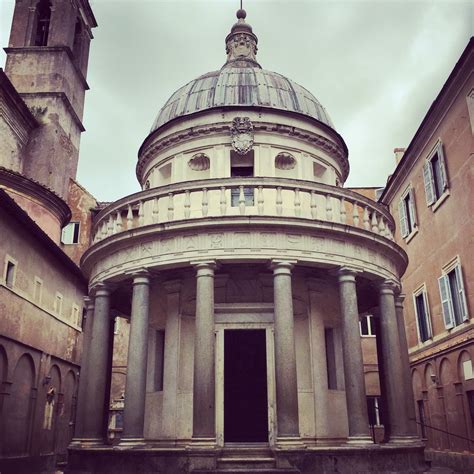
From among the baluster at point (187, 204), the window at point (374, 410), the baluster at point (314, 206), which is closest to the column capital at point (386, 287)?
the baluster at point (314, 206)

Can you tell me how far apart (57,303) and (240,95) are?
12459 mm

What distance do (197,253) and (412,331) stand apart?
648 inches

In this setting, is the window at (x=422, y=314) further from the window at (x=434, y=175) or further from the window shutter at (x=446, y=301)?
the window at (x=434, y=175)

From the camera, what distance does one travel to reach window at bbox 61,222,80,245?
113ft

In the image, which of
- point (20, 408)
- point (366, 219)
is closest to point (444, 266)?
point (366, 219)

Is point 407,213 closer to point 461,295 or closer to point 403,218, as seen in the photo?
point 403,218

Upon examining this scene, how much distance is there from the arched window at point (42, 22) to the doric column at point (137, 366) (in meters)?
31.4

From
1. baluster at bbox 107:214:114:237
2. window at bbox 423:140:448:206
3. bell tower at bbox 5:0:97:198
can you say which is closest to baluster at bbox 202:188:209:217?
baluster at bbox 107:214:114:237

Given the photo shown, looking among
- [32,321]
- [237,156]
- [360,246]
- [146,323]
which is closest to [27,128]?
[32,321]

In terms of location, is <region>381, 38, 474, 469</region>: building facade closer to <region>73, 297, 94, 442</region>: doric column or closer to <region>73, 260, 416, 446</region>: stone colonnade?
<region>73, 260, 416, 446</region>: stone colonnade

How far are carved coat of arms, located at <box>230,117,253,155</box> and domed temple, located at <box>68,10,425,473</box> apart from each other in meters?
0.04

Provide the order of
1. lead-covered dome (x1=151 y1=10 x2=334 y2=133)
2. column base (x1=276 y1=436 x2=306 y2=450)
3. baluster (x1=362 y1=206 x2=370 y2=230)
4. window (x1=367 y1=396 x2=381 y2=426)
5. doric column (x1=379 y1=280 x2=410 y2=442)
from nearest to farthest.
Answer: column base (x1=276 y1=436 x2=306 y2=450), doric column (x1=379 y1=280 x2=410 y2=442), baluster (x1=362 y1=206 x2=370 y2=230), lead-covered dome (x1=151 y1=10 x2=334 y2=133), window (x1=367 y1=396 x2=381 y2=426)

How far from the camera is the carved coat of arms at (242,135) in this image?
2009 centimetres

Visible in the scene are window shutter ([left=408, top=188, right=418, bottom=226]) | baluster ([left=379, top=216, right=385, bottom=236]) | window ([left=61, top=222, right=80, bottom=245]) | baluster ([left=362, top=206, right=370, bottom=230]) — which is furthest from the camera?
window ([left=61, top=222, right=80, bottom=245])
